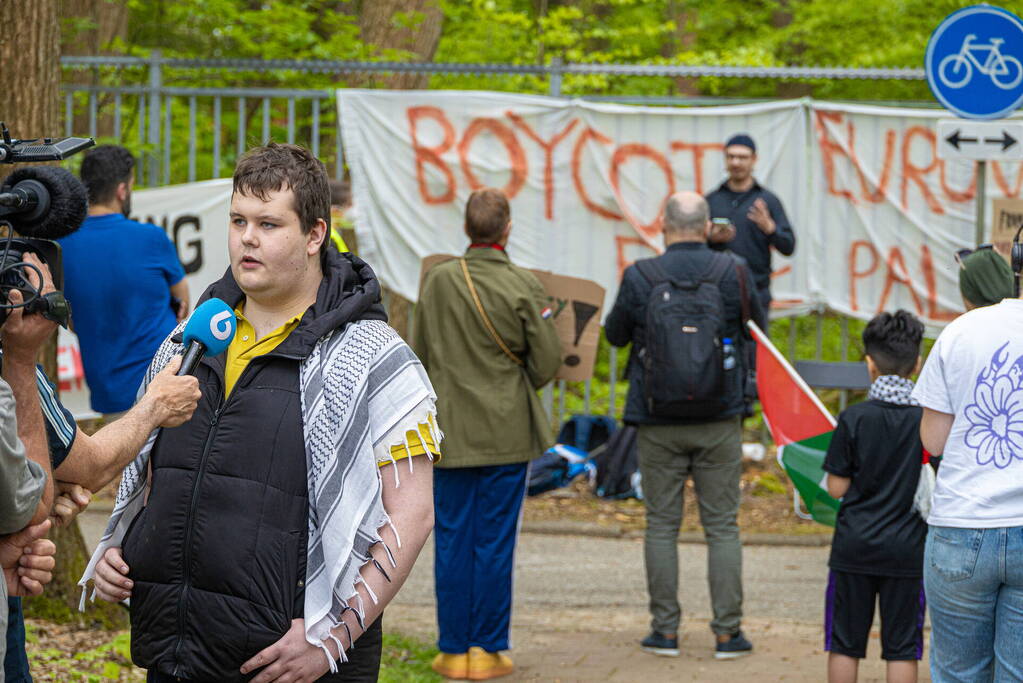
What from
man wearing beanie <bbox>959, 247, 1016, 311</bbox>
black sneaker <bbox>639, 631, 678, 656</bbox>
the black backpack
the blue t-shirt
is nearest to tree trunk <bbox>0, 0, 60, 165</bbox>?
the blue t-shirt

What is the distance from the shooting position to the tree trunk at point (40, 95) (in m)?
6.11

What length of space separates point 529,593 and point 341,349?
491 cm

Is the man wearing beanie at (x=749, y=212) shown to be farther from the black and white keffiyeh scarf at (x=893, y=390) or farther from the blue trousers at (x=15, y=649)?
the blue trousers at (x=15, y=649)

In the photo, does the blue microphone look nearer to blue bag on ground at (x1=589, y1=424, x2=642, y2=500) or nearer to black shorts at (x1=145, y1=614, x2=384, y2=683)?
black shorts at (x1=145, y1=614, x2=384, y2=683)

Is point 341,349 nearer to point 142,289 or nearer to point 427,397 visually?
point 427,397

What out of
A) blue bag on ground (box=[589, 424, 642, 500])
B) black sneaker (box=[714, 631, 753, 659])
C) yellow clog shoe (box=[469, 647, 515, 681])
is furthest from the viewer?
blue bag on ground (box=[589, 424, 642, 500])

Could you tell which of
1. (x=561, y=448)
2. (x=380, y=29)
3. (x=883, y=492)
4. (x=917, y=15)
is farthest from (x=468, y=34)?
(x=883, y=492)

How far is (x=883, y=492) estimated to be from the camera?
534 cm

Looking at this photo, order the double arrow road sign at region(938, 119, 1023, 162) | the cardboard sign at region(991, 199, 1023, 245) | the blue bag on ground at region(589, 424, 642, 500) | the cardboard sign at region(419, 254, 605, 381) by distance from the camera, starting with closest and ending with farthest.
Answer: the cardboard sign at region(419, 254, 605, 381)
the double arrow road sign at region(938, 119, 1023, 162)
the cardboard sign at region(991, 199, 1023, 245)
the blue bag on ground at region(589, 424, 642, 500)

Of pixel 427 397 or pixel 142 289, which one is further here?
pixel 142 289

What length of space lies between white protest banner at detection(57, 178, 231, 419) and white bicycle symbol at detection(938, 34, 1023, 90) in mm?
5223

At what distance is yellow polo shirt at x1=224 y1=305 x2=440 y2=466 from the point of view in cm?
329

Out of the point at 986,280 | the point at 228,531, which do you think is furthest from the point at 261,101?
the point at 228,531

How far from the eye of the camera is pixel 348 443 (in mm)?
3238
